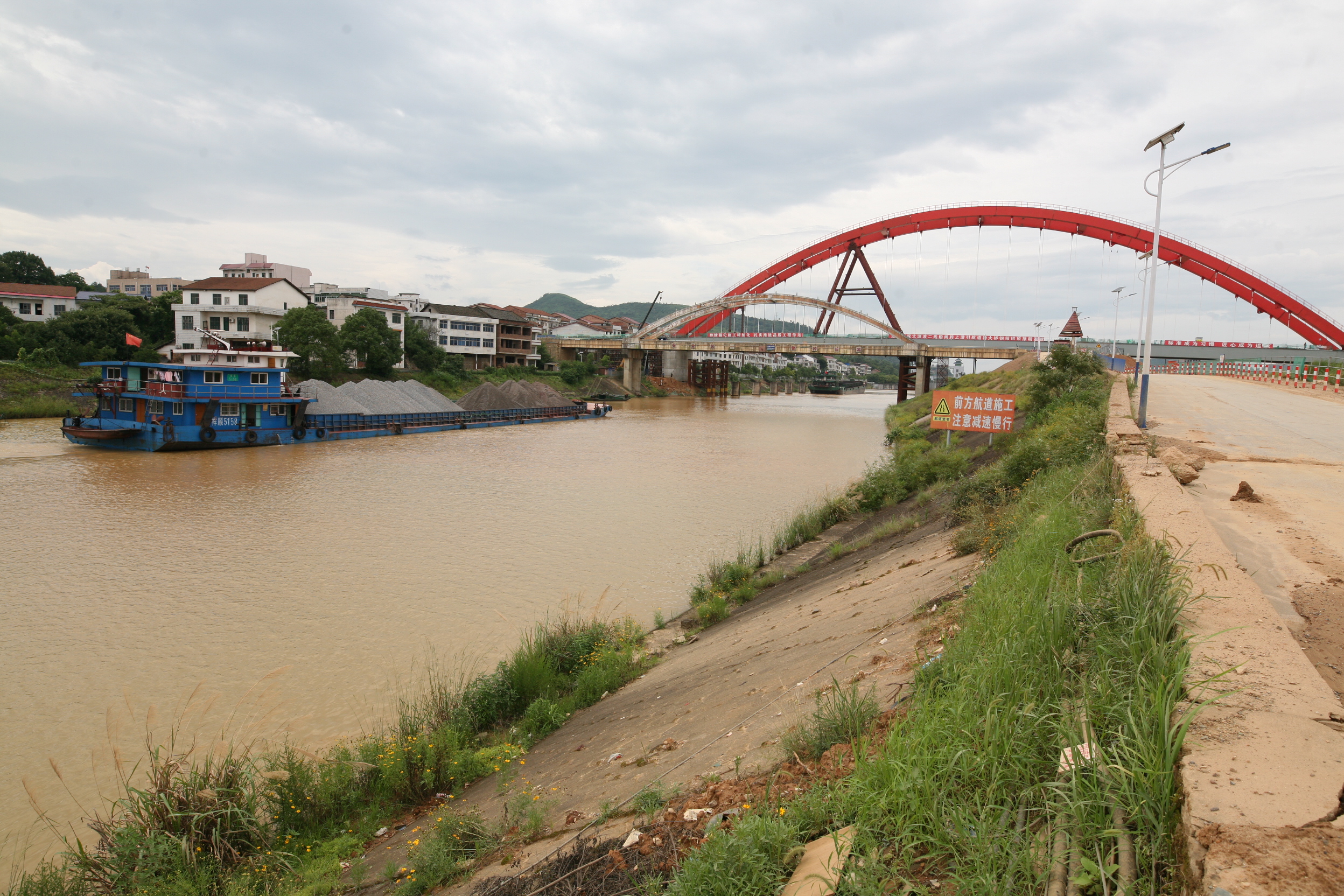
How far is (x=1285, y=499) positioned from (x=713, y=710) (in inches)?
288

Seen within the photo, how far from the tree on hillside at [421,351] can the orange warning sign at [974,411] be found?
165 feet

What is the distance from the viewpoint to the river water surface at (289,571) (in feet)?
26.6

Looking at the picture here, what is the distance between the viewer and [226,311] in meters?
54.0

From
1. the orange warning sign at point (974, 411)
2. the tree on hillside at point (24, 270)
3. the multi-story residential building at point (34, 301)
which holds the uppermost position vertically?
→ the tree on hillside at point (24, 270)

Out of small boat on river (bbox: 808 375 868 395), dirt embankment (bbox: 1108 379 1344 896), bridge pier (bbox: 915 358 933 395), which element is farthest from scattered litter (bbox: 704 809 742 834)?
small boat on river (bbox: 808 375 868 395)

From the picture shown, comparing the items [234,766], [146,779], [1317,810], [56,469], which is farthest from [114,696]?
[56,469]

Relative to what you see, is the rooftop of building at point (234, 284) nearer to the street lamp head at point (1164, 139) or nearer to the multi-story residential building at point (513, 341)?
the multi-story residential building at point (513, 341)

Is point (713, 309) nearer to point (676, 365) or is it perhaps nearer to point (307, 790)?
point (676, 365)

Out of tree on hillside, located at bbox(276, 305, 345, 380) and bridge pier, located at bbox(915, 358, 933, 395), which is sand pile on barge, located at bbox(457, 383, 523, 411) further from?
bridge pier, located at bbox(915, 358, 933, 395)

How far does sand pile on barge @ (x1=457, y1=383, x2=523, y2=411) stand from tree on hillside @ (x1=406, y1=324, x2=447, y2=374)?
10.3 meters

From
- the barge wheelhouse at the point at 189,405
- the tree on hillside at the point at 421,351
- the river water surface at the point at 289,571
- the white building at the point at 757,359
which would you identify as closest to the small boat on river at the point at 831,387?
the white building at the point at 757,359

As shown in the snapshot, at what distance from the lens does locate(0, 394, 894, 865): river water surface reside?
26.6 ft

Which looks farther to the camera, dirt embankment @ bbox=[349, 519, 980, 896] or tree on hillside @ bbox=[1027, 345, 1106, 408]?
tree on hillside @ bbox=[1027, 345, 1106, 408]

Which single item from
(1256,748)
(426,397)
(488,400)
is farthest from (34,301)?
(1256,748)
